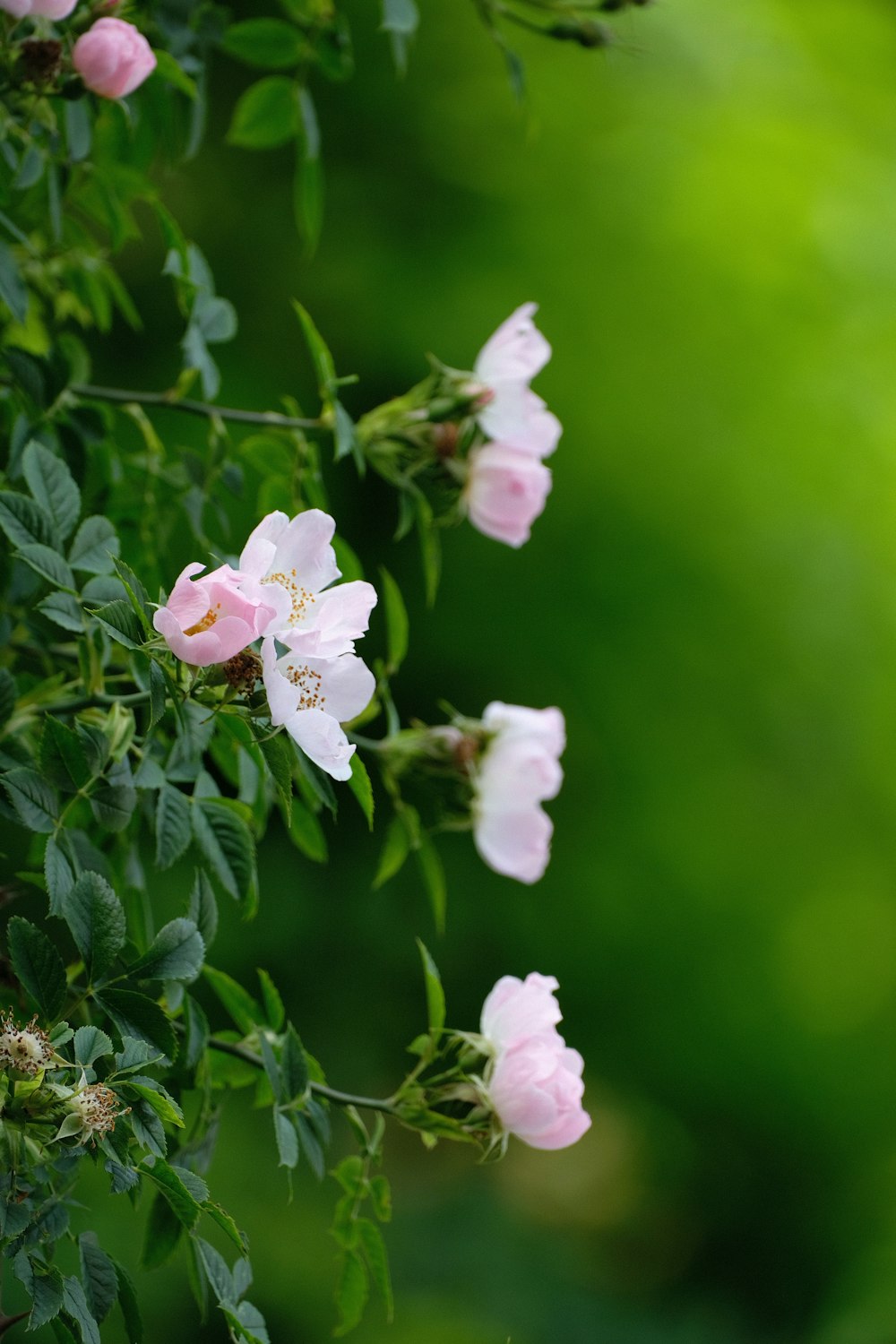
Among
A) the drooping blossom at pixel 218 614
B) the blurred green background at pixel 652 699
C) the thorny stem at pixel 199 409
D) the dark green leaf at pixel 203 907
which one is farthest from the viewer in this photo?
the blurred green background at pixel 652 699

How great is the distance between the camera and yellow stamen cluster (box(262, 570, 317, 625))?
0.41 metres

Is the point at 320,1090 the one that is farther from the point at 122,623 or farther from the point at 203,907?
the point at 122,623

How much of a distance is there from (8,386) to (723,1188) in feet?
5.37

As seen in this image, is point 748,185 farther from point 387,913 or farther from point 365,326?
point 387,913

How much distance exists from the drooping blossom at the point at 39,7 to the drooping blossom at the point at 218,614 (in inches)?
9.4

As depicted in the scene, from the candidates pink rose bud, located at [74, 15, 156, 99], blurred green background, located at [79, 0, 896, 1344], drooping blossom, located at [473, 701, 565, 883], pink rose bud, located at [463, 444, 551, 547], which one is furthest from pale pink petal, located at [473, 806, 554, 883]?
blurred green background, located at [79, 0, 896, 1344]

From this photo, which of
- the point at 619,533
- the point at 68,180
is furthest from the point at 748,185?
the point at 68,180

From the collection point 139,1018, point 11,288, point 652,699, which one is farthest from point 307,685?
point 652,699

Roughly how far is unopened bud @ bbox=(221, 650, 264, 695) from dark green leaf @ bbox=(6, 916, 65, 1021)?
0.09 m

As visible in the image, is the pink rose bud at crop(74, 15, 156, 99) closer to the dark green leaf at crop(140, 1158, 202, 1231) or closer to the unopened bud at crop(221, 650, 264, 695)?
the unopened bud at crop(221, 650, 264, 695)

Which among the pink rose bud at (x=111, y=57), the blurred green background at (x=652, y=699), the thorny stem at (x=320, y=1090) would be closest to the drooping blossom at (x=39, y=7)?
the pink rose bud at (x=111, y=57)

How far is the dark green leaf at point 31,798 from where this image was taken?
434 millimetres

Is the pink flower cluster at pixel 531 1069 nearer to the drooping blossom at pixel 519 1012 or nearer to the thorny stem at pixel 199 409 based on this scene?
the drooping blossom at pixel 519 1012

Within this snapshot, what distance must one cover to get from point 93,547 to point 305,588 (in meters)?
0.11
